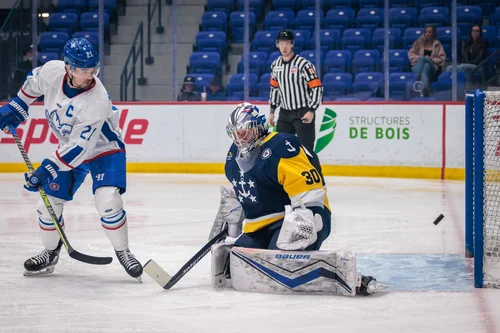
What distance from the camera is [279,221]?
4.09 metres

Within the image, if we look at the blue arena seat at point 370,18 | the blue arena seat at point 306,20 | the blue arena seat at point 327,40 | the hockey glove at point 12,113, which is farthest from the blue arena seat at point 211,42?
the hockey glove at point 12,113

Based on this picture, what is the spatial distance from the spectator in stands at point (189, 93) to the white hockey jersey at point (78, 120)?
5.94 m

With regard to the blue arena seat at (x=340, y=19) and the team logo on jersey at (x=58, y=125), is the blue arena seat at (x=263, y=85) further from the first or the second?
the team logo on jersey at (x=58, y=125)

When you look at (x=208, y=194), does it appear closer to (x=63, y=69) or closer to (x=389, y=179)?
(x=389, y=179)

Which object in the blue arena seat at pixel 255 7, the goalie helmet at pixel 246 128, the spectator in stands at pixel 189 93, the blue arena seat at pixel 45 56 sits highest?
the blue arena seat at pixel 255 7

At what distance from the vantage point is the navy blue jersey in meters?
3.84

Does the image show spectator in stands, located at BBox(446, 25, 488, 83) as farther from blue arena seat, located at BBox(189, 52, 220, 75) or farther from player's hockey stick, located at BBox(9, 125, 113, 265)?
player's hockey stick, located at BBox(9, 125, 113, 265)

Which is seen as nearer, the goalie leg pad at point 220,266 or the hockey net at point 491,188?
the goalie leg pad at point 220,266

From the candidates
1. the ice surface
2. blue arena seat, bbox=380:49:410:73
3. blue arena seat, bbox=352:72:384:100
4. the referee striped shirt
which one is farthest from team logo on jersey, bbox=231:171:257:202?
blue arena seat, bbox=380:49:410:73

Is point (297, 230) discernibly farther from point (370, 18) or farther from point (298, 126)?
point (370, 18)

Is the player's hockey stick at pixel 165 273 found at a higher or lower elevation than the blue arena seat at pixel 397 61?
lower

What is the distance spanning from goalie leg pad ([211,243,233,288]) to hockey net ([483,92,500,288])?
45.9 inches

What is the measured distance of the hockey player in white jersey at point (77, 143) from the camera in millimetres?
4121

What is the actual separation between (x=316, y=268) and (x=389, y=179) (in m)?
5.92
